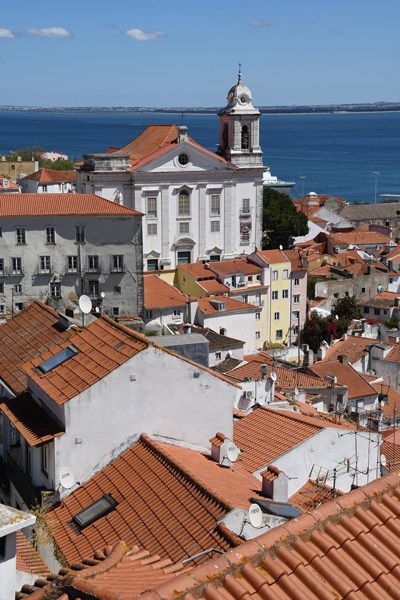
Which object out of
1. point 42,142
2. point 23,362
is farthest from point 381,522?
point 42,142

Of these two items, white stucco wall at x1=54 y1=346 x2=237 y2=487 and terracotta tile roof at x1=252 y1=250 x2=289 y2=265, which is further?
terracotta tile roof at x1=252 y1=250 x2=289 y2=265

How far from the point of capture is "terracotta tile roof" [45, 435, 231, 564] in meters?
7.50

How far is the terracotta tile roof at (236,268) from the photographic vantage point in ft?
→ 121

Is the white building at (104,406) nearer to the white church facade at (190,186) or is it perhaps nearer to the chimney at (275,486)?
the chimney at (275,486)

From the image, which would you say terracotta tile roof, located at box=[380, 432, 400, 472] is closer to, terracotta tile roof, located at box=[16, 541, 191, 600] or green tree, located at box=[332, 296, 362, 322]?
terracotta tile roof, located at box=[16, 541, 191, 600]

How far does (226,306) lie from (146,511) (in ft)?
84.3

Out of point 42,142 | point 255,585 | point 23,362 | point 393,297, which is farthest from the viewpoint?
point 42,142

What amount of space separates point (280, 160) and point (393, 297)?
4874 inches

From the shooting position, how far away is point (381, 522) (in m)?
4.73

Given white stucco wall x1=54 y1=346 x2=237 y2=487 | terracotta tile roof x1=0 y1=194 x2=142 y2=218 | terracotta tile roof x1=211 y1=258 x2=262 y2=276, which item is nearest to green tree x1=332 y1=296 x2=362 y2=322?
terracotta tile roof x1=211 y1=258 x2=262 y2=276

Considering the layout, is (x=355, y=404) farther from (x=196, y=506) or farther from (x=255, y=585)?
(x=255, y=585)

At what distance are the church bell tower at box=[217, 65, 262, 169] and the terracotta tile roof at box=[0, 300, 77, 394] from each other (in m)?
33.1

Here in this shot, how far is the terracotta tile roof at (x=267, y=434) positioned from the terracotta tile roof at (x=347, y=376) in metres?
11.4

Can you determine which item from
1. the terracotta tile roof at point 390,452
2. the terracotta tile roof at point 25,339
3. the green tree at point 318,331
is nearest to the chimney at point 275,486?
the terracotta tile roof at point 25,339
